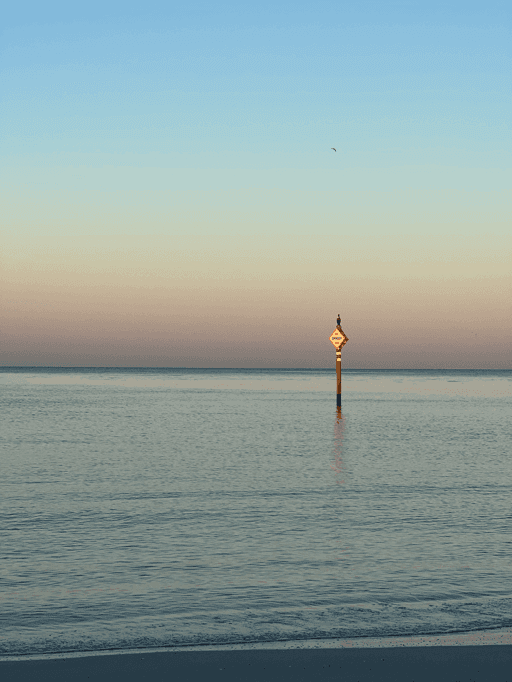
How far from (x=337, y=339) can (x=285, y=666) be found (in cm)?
4475

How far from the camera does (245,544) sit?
12.2 m

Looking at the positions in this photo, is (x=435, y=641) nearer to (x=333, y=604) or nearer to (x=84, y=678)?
(x=333, y=604)

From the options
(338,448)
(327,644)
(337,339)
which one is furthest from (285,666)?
(337,339)

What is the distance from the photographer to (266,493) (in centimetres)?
1747

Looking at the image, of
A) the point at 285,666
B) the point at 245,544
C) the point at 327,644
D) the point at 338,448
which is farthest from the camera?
the point at 338,448

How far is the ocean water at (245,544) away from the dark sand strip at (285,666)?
59 cm

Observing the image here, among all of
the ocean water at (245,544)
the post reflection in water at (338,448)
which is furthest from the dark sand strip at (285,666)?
the post reflection in water at (338,448)

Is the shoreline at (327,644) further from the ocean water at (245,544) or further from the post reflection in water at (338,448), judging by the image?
the post reflection in water at (338,448)

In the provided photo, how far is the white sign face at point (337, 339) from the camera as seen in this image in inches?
1999

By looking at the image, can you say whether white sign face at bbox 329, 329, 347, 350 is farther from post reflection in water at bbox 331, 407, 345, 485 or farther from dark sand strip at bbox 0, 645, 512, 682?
dark sand strip at bbox 0, 645, 512, 682

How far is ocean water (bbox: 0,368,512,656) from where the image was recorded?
8.28 metres

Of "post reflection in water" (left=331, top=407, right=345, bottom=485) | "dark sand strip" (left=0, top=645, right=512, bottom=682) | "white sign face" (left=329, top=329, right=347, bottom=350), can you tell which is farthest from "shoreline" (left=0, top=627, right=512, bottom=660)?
"white sign face" (left=329, top=329, right=347, bottom=350)

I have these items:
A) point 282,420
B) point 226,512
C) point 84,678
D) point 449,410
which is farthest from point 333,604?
point 449,410

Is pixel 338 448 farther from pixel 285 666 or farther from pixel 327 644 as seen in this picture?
pixel 285 666
